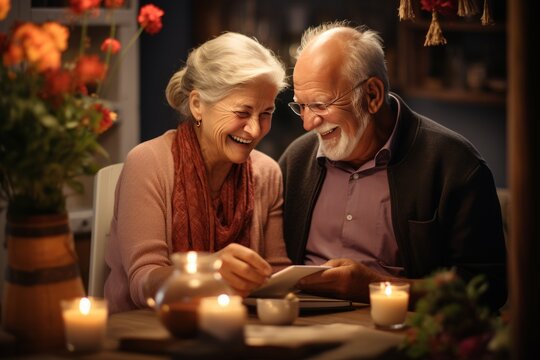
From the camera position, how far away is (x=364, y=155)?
2879 millimetres

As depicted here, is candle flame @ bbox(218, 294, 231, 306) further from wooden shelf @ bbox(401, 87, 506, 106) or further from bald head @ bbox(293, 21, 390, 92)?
wooden shelf @ bbox(401, 87, 506, 106)

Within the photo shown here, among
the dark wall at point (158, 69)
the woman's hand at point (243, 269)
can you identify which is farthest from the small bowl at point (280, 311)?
the dark wall at point (158, 69)

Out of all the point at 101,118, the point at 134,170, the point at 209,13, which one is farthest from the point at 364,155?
the point at 209,13

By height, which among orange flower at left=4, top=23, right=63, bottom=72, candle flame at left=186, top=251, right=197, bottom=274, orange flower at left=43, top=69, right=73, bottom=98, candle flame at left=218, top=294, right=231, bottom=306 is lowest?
candle flame at left=218, top=294, right=231, bottom=306

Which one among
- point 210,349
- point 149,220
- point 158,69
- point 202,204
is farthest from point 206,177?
point 158,69

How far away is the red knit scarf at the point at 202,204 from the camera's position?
258 cm

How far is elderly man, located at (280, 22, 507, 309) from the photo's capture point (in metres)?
2.67

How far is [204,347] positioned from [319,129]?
1351 millimetres

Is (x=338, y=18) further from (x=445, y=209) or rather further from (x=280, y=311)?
(x=280, y=311)

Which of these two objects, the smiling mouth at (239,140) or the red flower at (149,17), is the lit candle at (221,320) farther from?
the smiling mouth at (239,140)

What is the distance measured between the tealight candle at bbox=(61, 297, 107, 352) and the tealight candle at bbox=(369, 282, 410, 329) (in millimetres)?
656

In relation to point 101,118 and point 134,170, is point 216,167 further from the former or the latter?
point 101,118

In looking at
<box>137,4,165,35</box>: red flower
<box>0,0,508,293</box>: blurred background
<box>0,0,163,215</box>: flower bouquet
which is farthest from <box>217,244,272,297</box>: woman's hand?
<box>0,0,508,293</box>: blurred background

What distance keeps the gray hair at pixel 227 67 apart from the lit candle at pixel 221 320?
109 centimetres
